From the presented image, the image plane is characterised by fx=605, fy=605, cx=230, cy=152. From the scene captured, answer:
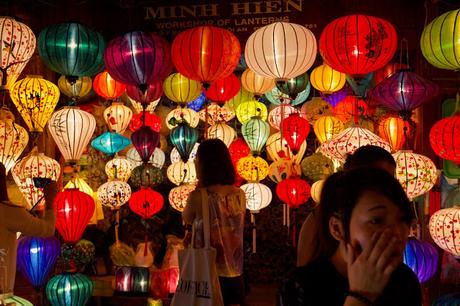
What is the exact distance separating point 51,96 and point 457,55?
10.1ft

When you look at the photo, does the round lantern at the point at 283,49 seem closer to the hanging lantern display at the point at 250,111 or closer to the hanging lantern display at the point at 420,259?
the hanging lantern display at the point at 420,259

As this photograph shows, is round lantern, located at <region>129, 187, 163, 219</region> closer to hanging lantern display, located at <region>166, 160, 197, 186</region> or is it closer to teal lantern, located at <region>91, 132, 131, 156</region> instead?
hanging lantern display, located at <region>166, 160, 197, 186</region>

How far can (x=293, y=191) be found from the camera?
19.8 feet

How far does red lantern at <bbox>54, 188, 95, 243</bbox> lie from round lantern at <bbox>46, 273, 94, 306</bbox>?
1.77 ft

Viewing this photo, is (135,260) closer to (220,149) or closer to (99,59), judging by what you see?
(99,59)

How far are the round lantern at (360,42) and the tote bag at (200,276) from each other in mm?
1554

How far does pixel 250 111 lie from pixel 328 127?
1028 millimetres

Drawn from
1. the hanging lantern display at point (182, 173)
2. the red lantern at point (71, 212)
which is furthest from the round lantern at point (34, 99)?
the hanging lantern display at point (182, 173)

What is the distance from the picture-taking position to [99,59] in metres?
4.50

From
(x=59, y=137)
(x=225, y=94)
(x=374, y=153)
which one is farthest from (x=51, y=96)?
(x=374, y=153)

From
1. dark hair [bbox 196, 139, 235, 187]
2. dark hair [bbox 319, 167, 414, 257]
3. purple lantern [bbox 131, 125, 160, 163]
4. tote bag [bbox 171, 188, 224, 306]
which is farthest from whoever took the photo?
purple lantern [bbox 131, 125, 160, 163]

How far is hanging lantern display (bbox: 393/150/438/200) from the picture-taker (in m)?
4.58

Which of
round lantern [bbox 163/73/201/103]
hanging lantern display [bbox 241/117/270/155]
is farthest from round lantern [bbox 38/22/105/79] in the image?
hanging lantern display [bbox 241/117/270/155]

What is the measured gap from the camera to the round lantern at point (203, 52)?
4.45 meters
